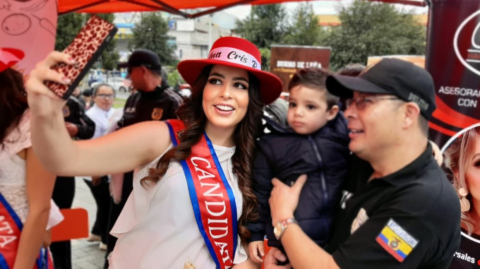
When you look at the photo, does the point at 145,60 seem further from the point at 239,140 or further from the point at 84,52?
the point at 84,52

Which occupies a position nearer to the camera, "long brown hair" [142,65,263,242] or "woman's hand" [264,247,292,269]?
"woman's hand" [264,247,292,269]

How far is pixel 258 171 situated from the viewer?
1867mm

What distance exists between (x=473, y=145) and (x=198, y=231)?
1.75 meters

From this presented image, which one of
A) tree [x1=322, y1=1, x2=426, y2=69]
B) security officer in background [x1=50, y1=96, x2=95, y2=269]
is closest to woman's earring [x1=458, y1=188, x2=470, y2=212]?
security officer in background [x1=50, y1=96, x2=95, y2=269]

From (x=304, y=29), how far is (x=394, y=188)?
102 feet

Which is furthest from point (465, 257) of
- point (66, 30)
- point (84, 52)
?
point (66, 30)

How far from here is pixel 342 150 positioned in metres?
1.69

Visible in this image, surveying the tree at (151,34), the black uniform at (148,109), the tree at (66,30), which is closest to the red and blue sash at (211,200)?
the black uniform at (148,109)

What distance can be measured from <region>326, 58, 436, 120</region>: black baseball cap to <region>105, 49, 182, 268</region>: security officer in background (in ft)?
9.34

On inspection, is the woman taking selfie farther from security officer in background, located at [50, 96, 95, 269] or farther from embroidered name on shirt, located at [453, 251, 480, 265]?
security officer in background, located at [50, 96, 95, 269]

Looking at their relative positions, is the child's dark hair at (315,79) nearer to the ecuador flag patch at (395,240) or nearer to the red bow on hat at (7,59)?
the ecuador flag patch at (395,240)

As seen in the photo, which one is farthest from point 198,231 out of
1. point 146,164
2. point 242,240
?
point 146,164

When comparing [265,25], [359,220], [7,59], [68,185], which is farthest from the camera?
[265,25]

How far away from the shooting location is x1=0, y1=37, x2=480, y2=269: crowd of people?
1.30 metres
